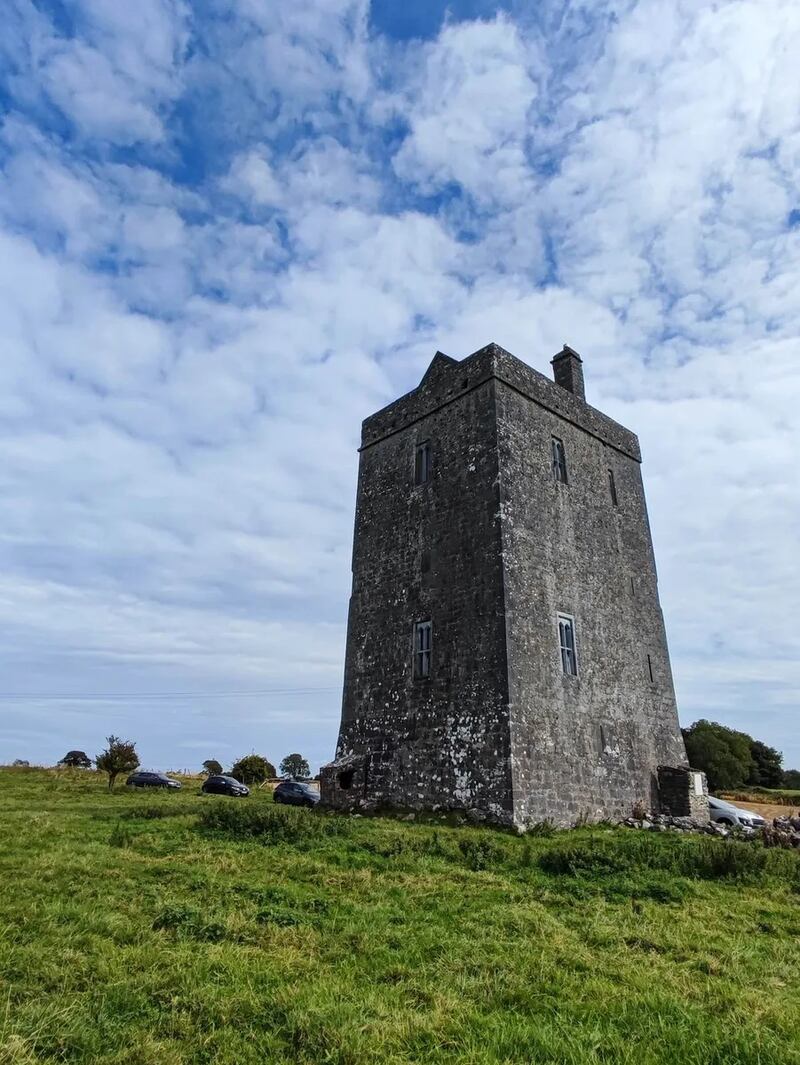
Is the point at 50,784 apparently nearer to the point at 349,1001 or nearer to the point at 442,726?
the point at 442,726

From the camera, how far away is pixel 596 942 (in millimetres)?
7324

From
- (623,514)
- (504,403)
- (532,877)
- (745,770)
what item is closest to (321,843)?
(532,877)

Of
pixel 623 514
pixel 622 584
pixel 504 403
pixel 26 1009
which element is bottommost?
pixel 26 1009

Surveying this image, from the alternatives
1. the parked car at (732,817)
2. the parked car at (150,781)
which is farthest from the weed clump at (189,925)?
the parked car at (150,781)

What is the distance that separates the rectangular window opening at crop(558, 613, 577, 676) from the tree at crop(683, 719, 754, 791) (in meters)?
26.2

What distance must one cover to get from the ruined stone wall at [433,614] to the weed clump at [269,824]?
9.74 ft

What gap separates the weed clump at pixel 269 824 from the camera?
517 inches

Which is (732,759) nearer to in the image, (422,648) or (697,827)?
(697,827)

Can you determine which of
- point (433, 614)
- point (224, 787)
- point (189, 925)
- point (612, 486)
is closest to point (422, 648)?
point (433, 614)

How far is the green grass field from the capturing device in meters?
4.80

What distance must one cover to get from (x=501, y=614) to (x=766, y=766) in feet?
134

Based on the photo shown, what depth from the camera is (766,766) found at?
4656 cm

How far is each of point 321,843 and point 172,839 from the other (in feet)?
9.74

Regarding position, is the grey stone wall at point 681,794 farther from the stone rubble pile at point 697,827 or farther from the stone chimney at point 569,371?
the stone chimney at point 569,371
